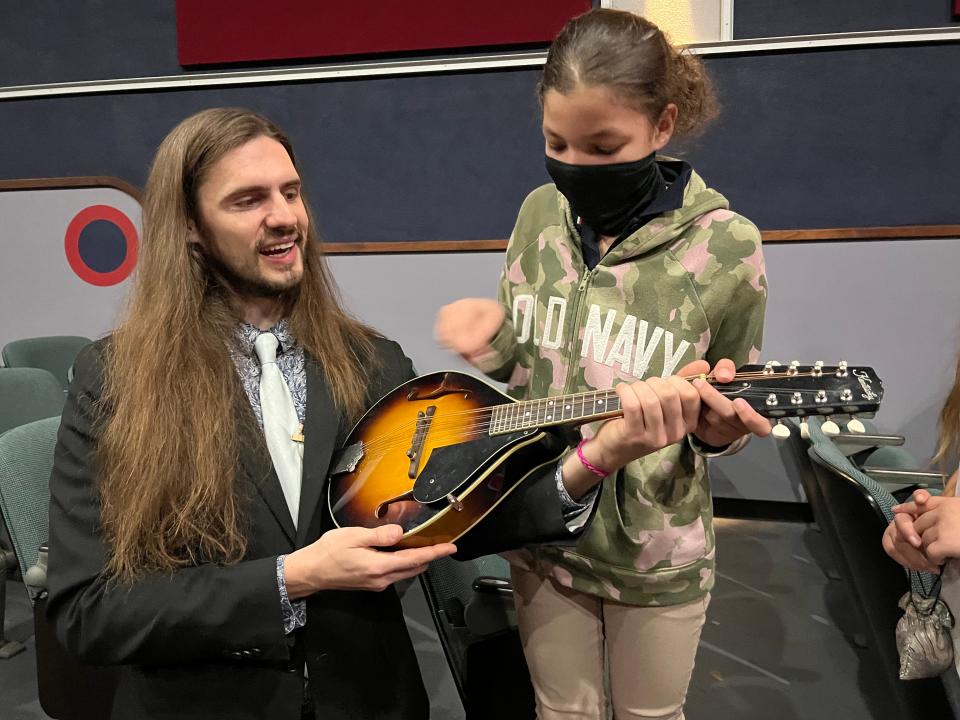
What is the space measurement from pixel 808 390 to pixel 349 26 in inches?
157

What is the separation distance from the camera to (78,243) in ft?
16.3

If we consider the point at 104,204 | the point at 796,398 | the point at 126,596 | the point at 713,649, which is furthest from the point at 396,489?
the point at 104,204

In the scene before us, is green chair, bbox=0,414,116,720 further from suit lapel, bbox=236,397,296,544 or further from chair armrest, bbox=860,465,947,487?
chair armrest, bbox=860,465,947,487

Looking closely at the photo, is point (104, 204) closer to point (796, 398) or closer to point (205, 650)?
point (205, 650)

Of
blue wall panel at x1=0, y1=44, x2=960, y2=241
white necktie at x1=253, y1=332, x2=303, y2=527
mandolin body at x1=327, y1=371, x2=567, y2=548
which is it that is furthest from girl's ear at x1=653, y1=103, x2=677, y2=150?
blue wall panel at x1=0, y1=44, x2=960, y2=241

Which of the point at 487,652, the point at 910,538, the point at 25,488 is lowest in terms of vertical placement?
the point at 487,652

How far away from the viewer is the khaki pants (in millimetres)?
1243

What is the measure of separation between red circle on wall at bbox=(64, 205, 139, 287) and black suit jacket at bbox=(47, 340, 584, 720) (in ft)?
13.3

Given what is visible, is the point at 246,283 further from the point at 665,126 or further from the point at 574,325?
the point at 665,126

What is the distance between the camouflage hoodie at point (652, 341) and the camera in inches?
46.3

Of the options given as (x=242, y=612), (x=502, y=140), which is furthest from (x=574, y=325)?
(x=502, y=140)

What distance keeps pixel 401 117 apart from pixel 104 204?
7.02 feet

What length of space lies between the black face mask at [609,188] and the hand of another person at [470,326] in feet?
0.77

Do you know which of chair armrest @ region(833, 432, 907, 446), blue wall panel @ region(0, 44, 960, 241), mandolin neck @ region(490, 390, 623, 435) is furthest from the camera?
blue wall panel @ region(0, 44, 960, 241)
